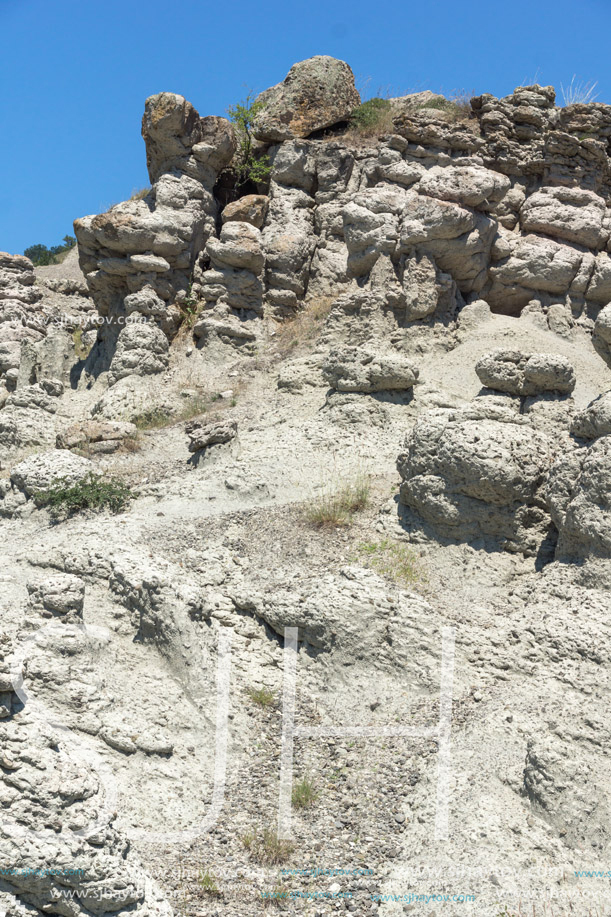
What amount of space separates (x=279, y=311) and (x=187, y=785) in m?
9.81

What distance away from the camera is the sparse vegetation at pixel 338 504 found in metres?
8.77

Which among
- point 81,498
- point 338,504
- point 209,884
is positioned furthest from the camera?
point 81,498

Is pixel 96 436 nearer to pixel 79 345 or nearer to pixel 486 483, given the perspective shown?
pixel 79 345

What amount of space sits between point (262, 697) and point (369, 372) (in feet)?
16.9

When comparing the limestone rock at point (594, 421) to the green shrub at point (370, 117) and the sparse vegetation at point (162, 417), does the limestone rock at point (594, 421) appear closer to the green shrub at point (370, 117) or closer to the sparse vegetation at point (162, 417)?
the sparse vegetation at point (162, 417)

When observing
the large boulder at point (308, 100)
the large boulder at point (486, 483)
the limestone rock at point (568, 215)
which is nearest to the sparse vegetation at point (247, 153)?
the large boulder at point (308, 100)

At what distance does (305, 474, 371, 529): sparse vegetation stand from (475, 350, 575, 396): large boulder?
1.99 metres

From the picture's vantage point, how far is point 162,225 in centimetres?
1420

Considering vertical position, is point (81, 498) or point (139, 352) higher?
point (139, 352)

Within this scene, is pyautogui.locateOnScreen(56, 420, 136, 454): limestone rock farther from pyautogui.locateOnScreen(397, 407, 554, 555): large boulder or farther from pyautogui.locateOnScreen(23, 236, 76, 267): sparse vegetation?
pyautogui.locateOnScreen(23, 236, 76, 267): sparse vegetation

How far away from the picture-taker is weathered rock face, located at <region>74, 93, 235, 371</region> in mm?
14102

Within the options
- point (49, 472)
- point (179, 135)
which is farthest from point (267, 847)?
point (179, 135)

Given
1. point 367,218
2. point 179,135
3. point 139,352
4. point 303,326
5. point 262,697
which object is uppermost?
point 179,135

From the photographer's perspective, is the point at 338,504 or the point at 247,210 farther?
the point at 247,210
